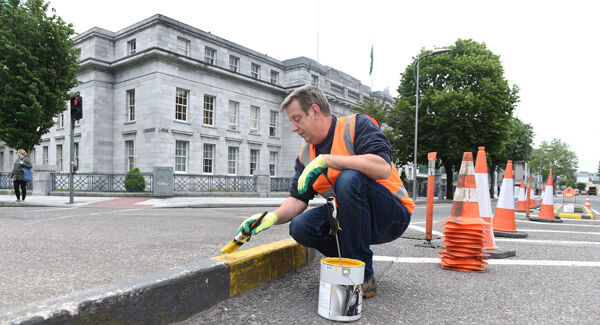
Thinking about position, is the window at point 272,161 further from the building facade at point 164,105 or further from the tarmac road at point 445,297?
the tarmac road at point 445,297

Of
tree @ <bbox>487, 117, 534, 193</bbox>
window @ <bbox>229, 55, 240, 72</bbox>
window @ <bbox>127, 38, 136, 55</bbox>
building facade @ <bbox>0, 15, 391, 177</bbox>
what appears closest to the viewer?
building facade @ <bbox>0, 15, 391, 177</bbox>

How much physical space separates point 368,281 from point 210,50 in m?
25.6

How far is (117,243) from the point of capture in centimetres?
385

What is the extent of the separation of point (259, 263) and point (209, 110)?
2250 cm

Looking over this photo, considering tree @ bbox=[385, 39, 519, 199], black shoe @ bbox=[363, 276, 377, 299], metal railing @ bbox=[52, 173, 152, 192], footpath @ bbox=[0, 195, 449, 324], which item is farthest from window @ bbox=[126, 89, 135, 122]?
black shoe @ bbox=[363, 276, 377, 299]

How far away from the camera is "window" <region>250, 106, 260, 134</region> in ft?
88.8

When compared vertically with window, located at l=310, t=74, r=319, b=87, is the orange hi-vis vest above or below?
below

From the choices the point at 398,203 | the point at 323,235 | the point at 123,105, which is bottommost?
the point at 323,235

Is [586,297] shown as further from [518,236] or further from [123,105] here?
[123,105]

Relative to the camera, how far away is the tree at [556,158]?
230 feet

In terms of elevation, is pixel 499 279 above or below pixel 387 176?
below

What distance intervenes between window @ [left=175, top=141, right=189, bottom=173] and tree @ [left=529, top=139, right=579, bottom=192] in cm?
6997

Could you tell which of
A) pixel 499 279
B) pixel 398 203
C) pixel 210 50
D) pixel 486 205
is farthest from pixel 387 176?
pixel 210 50

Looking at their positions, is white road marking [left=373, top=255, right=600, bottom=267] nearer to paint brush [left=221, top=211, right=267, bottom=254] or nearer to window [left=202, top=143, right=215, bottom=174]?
paint brush [left=221, top=211, right=267, bottom=254]
